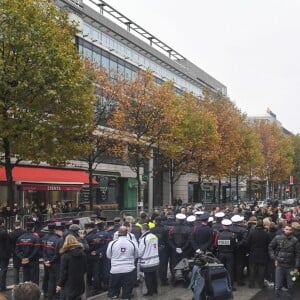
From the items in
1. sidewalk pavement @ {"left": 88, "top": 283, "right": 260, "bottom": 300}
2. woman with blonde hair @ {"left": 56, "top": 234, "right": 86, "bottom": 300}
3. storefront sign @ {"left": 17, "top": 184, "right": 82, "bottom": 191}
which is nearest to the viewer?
woman with blonde hair @ {"left": 56, "top": 234, "right": 86, "bottom": 300}

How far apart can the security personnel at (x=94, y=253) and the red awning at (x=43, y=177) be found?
21338 mm

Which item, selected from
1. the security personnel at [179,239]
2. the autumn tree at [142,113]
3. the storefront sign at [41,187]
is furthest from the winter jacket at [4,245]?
the autumn tree at [142,113]

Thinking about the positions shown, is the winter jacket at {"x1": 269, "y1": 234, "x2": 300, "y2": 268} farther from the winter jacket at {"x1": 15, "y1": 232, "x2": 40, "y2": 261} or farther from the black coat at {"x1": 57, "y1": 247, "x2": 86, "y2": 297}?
the winter jacket at {"x1": 15, "y1": 232, "x2": 40, "y2": 261}

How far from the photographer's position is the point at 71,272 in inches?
355

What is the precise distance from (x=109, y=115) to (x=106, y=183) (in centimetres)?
1483

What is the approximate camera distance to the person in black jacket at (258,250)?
1285 cm

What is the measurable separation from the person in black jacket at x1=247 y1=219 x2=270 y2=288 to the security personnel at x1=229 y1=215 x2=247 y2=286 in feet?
0.69

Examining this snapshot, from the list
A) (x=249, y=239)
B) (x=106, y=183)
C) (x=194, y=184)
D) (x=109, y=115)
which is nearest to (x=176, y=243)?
(x=249, y=239)

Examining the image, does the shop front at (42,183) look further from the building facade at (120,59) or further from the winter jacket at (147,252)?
the winter jacket at (147,252)

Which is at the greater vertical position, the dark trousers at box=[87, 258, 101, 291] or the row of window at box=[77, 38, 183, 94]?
the row of window at box=[77, 38, 183, 94]

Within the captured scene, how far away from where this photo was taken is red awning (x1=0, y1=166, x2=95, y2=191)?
33.7 meters

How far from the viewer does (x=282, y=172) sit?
2940 inches

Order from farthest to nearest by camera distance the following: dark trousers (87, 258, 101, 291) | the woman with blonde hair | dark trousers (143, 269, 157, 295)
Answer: dark trousers (87, 258, 101, 291)
dark trousers (143, 269, 157, 295)
the woman with blonde hair

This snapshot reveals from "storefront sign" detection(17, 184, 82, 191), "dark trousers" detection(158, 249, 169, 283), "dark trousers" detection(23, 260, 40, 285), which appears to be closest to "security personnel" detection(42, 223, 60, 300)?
"dark trousers" detection(23, 260, 40, 285)
